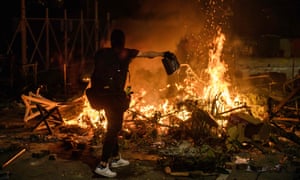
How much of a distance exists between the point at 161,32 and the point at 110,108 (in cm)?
829

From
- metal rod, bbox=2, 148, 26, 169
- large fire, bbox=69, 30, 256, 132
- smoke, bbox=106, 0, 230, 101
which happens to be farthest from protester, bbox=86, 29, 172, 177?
smoke, bbox=106, 0, 230, 101

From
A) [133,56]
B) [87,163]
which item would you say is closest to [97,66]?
[133,56]

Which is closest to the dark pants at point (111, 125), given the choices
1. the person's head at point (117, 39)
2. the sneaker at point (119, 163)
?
the sneaker at point (119, 163)

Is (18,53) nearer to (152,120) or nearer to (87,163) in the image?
(152,120)

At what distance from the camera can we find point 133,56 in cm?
630

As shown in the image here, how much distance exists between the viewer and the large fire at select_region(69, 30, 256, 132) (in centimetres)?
880

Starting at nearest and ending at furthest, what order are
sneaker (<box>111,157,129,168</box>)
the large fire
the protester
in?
1. the protester
2. sneaker (<box>111,157,129,168</box>)
3. the large fire

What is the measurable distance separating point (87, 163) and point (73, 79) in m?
9.10

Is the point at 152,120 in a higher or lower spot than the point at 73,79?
lower

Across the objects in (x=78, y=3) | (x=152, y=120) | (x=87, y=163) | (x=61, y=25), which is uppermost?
(x=78, y=3)

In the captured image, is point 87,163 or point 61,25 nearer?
point 87,163

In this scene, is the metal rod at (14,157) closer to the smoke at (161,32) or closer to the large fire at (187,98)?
the large fire at (187,98)

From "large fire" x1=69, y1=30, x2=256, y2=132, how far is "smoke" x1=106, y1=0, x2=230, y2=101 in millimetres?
744

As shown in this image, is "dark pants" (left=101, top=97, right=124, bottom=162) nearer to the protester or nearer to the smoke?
the protester
